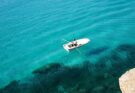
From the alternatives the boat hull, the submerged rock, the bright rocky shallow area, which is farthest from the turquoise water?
the submerged rock

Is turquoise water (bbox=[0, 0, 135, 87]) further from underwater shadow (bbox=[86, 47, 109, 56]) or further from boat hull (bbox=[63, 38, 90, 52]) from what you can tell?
boat hull (bbox=[63, 38, 90, 52])

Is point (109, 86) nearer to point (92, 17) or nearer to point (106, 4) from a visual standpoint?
point (92, 17)

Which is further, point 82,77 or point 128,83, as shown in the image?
point 82,77

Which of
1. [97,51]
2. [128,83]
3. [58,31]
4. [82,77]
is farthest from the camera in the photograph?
[58,31]

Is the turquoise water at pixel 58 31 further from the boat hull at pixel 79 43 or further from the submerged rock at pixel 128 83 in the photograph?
the submerged rock at pixel 128 83

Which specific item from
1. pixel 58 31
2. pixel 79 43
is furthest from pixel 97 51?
pixel 58 31

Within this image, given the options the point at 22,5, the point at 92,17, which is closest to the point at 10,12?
the point at 22,5

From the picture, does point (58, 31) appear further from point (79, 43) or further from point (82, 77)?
point (82, 77)

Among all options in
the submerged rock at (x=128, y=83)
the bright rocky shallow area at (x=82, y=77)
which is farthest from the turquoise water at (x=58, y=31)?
the submerged rock at (x=128, y=83)
